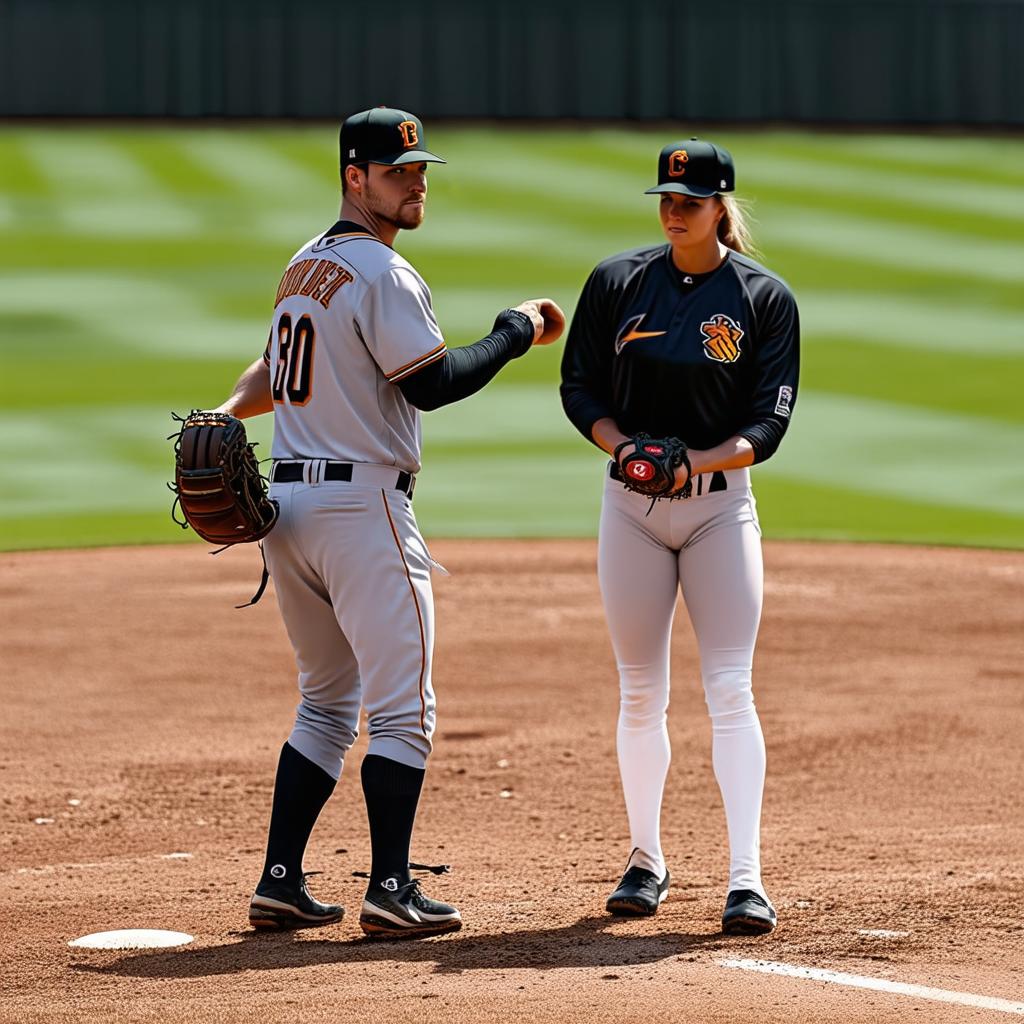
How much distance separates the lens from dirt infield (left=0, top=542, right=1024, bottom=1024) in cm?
439

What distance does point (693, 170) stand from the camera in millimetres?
5020

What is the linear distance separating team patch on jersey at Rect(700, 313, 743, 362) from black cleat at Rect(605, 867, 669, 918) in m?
1.49

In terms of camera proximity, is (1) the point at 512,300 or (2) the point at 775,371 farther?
(1) the point at 512,300

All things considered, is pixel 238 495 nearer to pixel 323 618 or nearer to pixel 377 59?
pixel 323 618

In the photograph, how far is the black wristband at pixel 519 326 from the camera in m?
A: 5.05

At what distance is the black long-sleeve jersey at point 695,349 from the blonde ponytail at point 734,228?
0.29 feet

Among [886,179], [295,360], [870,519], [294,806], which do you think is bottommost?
[294,806]

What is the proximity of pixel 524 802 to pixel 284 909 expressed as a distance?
5.87 feet

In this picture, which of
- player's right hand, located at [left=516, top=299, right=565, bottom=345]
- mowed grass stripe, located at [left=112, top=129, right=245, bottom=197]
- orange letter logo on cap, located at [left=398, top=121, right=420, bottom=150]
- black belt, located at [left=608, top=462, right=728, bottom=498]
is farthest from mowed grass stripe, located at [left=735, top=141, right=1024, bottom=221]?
orange letter logo on cap, located at [left=398, top=121, right=420, bottom=150]

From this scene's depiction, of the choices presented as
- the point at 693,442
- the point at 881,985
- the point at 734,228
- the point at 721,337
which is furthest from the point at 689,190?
the point at 881,985

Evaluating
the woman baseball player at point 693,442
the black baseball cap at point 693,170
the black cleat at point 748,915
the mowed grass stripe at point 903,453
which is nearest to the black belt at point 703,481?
the woman baseball player at point 693,442

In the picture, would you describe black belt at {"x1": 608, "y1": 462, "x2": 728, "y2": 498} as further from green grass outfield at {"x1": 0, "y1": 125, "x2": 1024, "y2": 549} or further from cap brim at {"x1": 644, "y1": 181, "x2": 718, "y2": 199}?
green grass outfield at {"x1": 0, "y1": 125, "x2": 1024, "y2": 549}

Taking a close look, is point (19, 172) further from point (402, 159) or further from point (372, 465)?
point (372, 465)

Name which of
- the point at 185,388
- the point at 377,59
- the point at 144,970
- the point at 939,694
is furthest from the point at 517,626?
the point at 377,59
